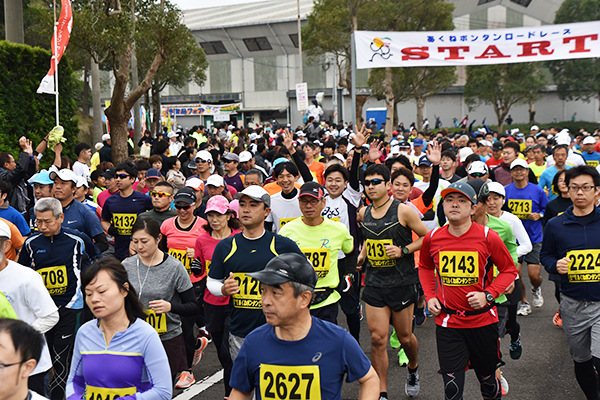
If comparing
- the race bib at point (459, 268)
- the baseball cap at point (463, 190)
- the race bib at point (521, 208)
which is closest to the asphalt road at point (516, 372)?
the race bib at point (521, 208)

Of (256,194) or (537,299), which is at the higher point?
(256,194)

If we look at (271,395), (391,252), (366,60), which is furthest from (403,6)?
(271,395)

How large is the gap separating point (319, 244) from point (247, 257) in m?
0.99

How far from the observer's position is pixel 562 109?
65.3 m

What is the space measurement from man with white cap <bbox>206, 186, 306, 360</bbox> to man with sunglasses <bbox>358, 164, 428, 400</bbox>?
4.34ft

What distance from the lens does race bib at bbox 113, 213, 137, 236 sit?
25.8 ft

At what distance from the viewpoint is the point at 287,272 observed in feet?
9.26

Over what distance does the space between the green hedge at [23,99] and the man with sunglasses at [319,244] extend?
980 centimetres

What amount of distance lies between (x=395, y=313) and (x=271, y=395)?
298 centimetres

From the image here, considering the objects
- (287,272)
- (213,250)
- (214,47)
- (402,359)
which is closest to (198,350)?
(213,250)

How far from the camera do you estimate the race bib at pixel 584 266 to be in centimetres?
511

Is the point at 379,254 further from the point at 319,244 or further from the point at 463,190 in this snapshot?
the point at 463,190

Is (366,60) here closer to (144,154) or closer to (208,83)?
(144,154)

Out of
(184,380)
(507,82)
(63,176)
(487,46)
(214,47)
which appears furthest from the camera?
(214,47)
